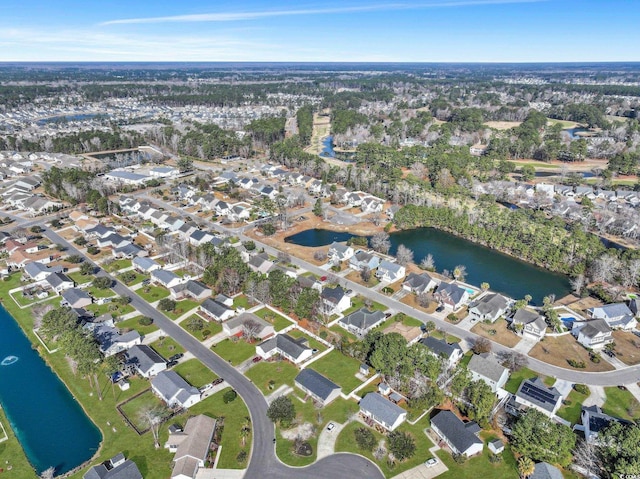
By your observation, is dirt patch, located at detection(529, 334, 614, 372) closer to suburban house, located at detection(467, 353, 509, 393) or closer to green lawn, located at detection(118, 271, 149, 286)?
suburban house, located at detection(467, 353, 509, 393)

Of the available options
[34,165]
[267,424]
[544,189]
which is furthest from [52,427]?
[34,165]

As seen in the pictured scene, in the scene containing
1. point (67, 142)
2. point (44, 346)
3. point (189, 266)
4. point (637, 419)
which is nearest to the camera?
point (637, 419)

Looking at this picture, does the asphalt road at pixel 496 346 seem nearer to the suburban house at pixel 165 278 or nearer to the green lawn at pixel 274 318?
the green lawn at pixel 274 318

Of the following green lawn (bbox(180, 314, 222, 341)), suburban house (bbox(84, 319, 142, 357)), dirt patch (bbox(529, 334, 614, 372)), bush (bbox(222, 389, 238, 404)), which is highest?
suburban house (bbox(84, 319, 142, 357))

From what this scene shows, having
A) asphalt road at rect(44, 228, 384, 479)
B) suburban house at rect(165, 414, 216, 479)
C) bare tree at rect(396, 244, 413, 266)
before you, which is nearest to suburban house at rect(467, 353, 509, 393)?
asphalt road at rect(44, 228, 384, 479)

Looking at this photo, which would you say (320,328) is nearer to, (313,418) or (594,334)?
(313,418)

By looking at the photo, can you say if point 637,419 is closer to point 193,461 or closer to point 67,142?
point 193,461
